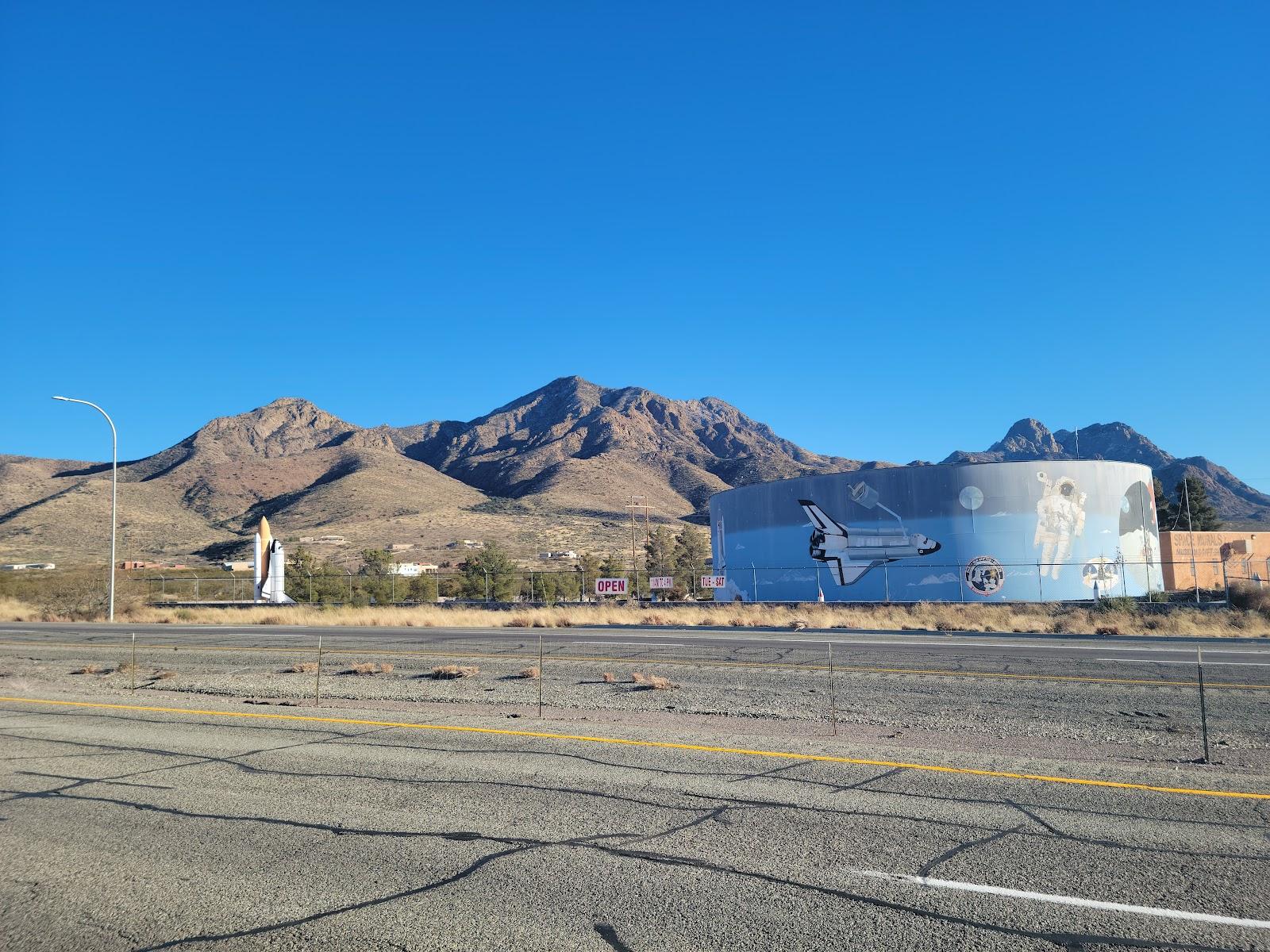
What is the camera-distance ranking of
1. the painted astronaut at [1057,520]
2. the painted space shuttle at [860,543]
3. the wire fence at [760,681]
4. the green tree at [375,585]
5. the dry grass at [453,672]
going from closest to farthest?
the wire fence at [760,681] < the dry grass at [453,672] < the painted astronaut at [1057,520] < the painted space shuttle at [860,543] < the green tree at [375,585]

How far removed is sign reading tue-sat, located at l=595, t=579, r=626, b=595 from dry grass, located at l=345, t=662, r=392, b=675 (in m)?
27.3

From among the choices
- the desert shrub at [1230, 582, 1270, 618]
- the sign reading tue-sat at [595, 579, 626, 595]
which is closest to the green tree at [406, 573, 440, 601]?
the sign reading tue-sat at [595, 579, 626, 595]

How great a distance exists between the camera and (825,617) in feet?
121

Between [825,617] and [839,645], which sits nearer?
[839,645]

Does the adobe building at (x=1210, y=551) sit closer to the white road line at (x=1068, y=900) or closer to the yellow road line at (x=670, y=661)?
the yellow road line at (x=670, y=661)

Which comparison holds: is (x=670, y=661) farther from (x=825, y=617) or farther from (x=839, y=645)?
(x=825, y=617)

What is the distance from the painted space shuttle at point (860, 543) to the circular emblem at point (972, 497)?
2.63m

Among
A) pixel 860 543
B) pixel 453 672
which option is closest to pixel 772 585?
pixel 860 543

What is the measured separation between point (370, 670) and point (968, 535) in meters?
35.4

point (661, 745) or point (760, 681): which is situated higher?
point (661, 745)

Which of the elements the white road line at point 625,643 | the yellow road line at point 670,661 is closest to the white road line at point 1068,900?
the yellow road line at point 670,661

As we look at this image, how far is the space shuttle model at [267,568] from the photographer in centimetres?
5447

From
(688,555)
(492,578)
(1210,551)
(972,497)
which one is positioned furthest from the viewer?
(688,555)

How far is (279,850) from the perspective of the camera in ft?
22.2
